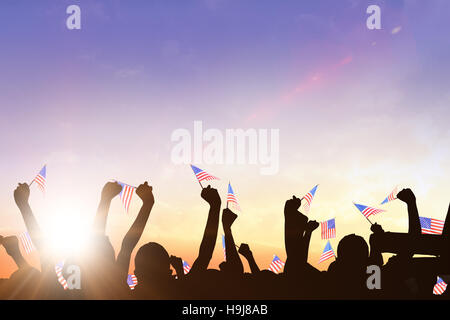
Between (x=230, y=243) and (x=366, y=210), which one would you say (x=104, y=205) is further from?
(x=366, y=210)

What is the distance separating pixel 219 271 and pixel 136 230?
1.02m

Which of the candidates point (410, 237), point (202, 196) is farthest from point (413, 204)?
point (202, 196)

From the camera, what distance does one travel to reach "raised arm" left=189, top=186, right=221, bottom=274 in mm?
5043

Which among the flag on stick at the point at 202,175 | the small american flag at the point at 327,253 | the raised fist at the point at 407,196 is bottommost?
the small american flag at the point at 327,253

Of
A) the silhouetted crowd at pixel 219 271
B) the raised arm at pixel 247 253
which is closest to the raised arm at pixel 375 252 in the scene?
the silhouetted crowd at pixel 219 271

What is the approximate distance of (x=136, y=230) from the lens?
4.71 meters

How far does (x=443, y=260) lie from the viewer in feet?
15.2

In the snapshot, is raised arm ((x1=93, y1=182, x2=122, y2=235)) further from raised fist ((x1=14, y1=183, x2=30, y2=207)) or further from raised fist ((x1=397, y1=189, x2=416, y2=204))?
raised fist ((x1=397, y1=189, x2=416, y2=204))

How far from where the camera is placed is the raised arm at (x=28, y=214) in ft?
14.5

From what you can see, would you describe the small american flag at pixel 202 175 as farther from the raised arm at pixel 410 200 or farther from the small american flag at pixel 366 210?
the raised arm at pixel 410 200

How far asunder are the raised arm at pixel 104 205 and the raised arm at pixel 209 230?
110 cm

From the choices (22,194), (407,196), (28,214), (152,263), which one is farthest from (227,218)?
(22,194)

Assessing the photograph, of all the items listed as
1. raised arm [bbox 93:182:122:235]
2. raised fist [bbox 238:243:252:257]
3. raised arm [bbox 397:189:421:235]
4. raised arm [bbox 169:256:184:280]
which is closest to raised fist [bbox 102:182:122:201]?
raised arm [bbox 93:182:122:235]

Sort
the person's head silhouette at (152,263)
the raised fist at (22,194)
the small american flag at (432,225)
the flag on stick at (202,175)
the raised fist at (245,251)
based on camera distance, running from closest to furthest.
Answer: the person's head silhouette at (152,263) → the raised fist at (22,194) → the raised fist at (245,251) → the small american flag at (432,225) → the flag on stick at (202,175)
